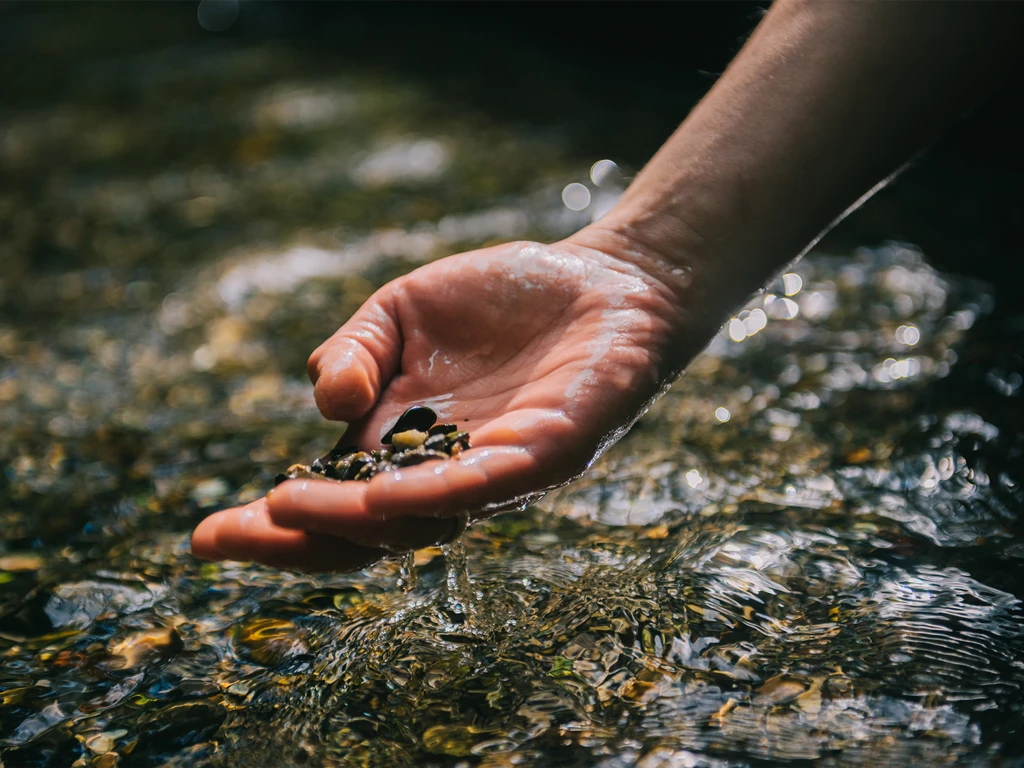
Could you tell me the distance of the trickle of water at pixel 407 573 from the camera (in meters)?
2.79

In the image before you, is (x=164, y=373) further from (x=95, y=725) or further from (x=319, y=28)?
(x=319, y=28)

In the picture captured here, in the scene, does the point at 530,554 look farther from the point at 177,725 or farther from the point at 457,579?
the point at 177,725

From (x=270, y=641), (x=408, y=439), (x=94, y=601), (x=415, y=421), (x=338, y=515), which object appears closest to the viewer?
(x=338, y=515)

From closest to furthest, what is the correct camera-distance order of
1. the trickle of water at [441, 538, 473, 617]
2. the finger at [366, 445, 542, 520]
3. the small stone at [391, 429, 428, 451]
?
the finger at [366, 445, 542, 520] < the small stone at [391, 429, 428, 451] < the trickle of water at [441, 538, 473, 617]

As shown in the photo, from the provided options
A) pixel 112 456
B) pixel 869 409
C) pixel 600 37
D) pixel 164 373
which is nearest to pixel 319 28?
pixel 600 37

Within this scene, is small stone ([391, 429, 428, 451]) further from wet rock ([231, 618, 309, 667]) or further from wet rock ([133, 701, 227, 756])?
wet rock ([133, 701, 227, 756])

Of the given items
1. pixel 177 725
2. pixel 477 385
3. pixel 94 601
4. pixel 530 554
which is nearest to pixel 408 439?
pixel 477 385

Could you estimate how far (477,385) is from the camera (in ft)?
8.80

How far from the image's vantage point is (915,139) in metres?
2.63

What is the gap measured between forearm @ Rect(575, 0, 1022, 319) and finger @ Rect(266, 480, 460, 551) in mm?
1124

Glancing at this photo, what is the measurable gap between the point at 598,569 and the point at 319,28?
31.7 ft

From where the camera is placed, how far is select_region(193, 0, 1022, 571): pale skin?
95.4 inches

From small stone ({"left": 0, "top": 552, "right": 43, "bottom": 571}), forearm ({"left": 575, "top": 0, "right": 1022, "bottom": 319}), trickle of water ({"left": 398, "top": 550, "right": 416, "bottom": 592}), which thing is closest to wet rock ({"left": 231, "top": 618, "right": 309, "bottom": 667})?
trickle of water ({"left": 398, "top": 550, "right": 416, "bottom": 592})

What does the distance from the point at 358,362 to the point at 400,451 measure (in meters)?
0.26
